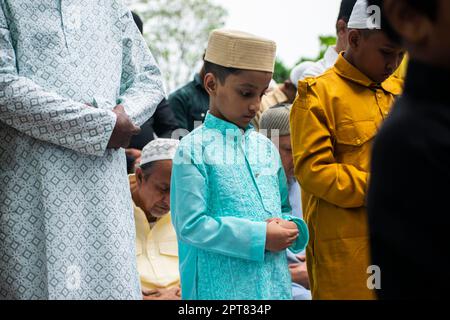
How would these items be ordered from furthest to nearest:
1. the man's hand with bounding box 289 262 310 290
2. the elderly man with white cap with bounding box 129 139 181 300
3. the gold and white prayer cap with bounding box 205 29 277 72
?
the man's hand with bounding box 289 262 310 290, the elderly man with white cap with bounding box 129 139 181 300, the gold and white prayer cap with bounding box 205 29 277 72

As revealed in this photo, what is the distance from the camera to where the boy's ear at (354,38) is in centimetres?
414

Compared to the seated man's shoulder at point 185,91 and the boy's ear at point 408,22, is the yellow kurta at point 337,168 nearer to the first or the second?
the boy's ear at point 408,22

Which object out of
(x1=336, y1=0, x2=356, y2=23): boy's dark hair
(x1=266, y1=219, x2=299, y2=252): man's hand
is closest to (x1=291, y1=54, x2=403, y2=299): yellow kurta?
(x1=266, y1=219, x2=299, y2=252): man's hand

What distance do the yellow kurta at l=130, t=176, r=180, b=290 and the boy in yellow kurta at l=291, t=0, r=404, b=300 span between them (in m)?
1.11

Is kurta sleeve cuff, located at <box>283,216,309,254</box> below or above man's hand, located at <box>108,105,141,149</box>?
below

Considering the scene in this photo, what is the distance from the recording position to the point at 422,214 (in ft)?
5.46

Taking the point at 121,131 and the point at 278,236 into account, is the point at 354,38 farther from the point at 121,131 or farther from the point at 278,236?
the point at 121,131

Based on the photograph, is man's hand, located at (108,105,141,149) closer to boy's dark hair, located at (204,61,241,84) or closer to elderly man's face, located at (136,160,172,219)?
boy's dark hair, located at (204,61,241,84)

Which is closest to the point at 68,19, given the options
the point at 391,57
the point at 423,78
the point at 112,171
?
the point at 112,171

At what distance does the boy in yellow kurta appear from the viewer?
3.95 meters

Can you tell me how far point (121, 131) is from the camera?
3746mm

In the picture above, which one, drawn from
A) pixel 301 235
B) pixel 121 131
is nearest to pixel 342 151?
pixel 301 235

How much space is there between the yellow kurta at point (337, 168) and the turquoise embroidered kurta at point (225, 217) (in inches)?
7.8

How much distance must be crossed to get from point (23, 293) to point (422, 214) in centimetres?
233
